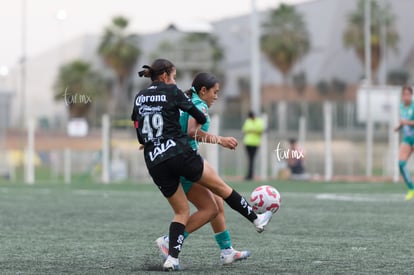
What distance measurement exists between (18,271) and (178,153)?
1599 millimetres

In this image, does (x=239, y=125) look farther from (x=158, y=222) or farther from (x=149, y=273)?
(x=149, y=273)

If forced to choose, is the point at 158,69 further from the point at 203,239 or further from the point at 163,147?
the point at 203,239

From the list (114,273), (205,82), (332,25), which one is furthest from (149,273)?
(332,25)

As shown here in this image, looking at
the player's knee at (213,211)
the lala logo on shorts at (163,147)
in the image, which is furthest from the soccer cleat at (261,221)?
the lala logo on shorts at (163,147)

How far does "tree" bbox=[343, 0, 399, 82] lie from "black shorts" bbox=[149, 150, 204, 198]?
6698cm

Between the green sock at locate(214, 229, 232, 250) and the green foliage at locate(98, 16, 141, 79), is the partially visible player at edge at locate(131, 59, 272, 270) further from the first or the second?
the green foliage at locate(98, 16, 141, 79)

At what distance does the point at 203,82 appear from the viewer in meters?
8.84

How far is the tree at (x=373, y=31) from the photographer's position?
2953 inches

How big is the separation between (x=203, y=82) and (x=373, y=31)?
69.7m

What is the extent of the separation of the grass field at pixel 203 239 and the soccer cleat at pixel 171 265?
0.29 ft

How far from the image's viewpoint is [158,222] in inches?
533

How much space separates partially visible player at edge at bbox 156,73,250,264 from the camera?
8711mm

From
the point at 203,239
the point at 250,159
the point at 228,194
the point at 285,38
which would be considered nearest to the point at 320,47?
the point at 285,38

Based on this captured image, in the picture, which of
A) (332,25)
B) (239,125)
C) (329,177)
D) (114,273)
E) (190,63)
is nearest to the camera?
(114,273)
